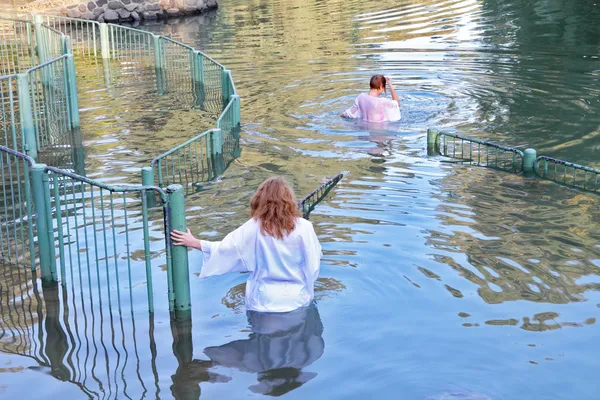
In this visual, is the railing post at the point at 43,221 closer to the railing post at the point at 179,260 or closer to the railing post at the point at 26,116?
the railing post at the point at 179,260

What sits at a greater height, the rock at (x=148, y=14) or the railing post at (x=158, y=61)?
the rock at (x=148, y=14)

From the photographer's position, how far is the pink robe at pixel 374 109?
613 inches

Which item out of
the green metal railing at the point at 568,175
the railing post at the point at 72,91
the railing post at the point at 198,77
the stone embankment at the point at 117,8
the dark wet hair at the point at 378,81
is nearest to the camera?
the green metal railing at the point at 568,175

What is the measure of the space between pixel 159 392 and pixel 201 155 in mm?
7387

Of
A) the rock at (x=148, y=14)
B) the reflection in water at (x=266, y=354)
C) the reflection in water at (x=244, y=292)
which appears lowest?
the reflection in water at (x=266, y=354)

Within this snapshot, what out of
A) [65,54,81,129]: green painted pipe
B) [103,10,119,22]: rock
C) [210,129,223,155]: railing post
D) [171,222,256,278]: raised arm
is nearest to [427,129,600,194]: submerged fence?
[210,129,223,155]: railing post

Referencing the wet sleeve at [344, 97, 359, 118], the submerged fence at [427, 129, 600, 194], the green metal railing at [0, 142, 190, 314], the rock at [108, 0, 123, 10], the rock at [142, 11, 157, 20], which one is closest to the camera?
the green metal railing at [0, 142, 190, 314]

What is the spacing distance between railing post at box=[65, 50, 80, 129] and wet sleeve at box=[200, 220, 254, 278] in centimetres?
811

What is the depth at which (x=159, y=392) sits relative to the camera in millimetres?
6789

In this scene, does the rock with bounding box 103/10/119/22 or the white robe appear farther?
the rock with bounding box 103/10/119/22

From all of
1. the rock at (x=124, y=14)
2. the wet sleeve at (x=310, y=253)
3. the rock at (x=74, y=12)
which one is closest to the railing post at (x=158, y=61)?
the rock at (x=74, y=12)

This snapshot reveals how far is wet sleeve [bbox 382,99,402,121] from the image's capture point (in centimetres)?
1566

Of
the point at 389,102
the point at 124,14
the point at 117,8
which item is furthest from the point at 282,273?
the point at 124,14

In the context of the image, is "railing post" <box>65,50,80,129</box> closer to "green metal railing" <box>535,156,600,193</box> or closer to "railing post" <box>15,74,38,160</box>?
"railing post" <box>15,74,38,160</box>
